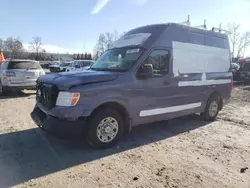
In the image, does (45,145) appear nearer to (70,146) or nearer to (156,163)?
(70,146)

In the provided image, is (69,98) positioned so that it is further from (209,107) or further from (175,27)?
(209,107)

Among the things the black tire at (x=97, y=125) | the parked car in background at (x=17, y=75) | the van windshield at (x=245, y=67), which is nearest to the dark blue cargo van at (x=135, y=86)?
the black tire at (x=97, y=125)

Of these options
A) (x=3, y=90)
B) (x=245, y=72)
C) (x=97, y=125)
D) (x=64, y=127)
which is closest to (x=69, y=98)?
(x=64, y=127)

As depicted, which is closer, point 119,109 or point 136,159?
point 136,159

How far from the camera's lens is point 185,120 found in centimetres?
732

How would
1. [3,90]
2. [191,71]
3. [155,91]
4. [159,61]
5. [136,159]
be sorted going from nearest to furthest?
1. [136,159]
2. [155,91]
3. [159,61]
4. [191,71]
5. [3,90]

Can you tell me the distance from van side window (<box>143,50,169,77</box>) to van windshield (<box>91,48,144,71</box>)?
29 cm

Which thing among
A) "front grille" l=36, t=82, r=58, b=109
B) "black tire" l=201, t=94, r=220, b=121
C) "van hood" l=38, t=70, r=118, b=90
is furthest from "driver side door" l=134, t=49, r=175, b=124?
"black tire" l=201, t=94, r=220, b=121

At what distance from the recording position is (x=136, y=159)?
4.28 m

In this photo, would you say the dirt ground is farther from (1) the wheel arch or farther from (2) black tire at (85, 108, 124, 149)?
(1) the wheel arch

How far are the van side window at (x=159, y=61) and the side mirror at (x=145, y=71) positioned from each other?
0.27m

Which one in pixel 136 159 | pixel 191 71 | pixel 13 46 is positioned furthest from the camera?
pixel 13 46

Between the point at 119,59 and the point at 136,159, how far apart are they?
2275mm

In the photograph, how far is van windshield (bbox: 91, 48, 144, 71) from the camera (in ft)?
16.5
